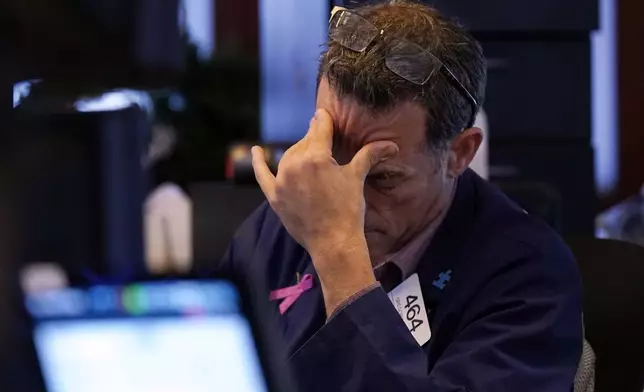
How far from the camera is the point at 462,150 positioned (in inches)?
50.4

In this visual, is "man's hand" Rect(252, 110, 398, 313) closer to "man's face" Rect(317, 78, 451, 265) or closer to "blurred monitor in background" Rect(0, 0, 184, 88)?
"man's face" Rect(317, 78, 451, 265)

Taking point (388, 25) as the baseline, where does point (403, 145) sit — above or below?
below

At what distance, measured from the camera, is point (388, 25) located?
1192mm

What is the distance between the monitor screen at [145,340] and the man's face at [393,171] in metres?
0.66

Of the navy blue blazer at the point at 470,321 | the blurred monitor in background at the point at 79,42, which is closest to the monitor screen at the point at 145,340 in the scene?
the blurred monitor in background at the point at 79,42

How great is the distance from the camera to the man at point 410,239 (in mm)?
1024

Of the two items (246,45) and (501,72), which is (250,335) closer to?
(501,72)

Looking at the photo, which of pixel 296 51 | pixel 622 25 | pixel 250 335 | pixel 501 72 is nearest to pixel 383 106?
pixel 250 335

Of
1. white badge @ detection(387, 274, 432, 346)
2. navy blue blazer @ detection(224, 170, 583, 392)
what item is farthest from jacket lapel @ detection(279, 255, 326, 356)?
white badge @ detection(387, 274, 432, 346)

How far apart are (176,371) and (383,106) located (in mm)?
695

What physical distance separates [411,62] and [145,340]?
27.7 inches

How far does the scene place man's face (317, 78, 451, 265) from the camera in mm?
1186

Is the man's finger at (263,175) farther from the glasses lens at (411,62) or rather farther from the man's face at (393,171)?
the glasses lens at (411,62)

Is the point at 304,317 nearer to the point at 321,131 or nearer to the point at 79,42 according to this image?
the point at 321,131
